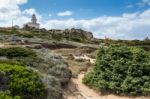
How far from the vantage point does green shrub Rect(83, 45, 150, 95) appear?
Result: 1872 centimetres

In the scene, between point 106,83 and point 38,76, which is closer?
point 38,76

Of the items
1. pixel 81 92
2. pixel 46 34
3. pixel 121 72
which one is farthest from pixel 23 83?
pixel 46 34

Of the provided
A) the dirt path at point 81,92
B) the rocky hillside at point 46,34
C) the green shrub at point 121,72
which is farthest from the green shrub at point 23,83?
the rocky hillside at point 46,34

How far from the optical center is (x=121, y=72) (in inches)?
778

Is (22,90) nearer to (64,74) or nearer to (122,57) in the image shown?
(64,74)

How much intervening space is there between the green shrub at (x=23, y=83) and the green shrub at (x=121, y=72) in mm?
5337

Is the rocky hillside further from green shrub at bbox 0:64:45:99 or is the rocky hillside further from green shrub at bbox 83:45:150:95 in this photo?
green shrub at bbox 0:64:45:99

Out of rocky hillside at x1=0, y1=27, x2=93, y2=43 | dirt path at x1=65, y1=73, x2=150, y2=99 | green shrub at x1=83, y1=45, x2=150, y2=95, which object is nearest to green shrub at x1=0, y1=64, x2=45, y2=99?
dirt path at x1=65, y1=73, x2=150, y2=99

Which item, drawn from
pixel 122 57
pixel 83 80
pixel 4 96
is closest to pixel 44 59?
pixel 83 80

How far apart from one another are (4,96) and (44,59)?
29.6 feet

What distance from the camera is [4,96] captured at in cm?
1104

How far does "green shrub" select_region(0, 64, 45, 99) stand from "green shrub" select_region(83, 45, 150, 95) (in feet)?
17.5

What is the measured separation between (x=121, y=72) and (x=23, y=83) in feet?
23.7

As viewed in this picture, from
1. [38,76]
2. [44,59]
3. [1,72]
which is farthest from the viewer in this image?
[44,59]
